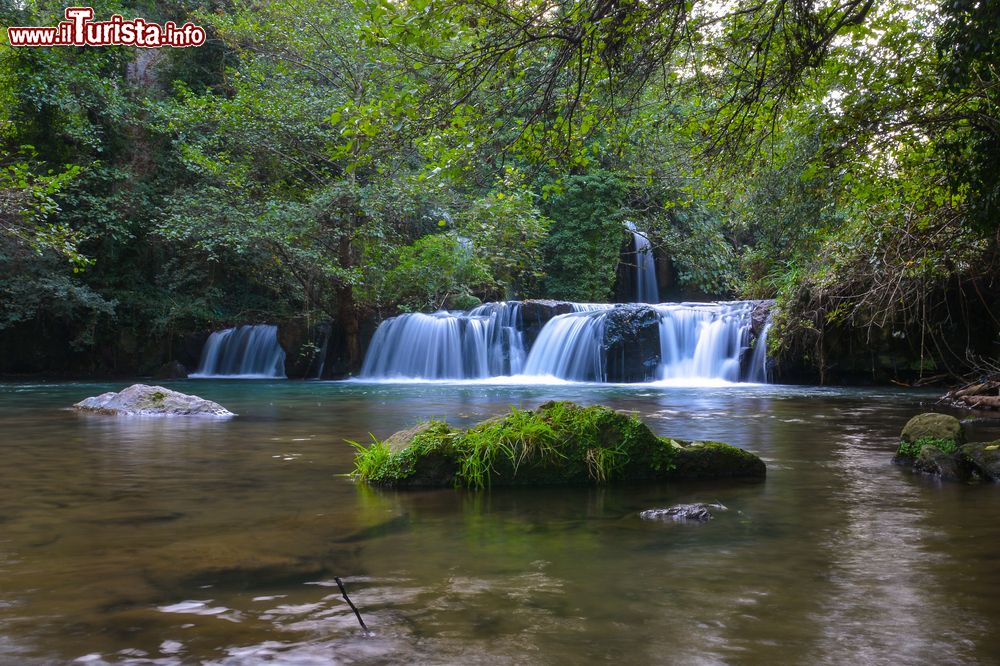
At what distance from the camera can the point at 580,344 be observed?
2259cm

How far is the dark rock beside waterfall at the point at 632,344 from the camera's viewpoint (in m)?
22.1

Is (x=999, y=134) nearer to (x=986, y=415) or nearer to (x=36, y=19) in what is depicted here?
(x=986, y=415)

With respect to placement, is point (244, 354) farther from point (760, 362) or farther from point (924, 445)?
point (924, 445)

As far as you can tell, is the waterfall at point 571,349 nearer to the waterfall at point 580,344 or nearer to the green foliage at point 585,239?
the waterfall at point 580,344

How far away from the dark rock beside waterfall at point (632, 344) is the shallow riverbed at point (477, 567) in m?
Answer: 14.2

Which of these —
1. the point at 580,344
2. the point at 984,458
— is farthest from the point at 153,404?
the point at 580,344

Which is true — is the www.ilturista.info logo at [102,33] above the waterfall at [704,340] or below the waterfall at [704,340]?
above

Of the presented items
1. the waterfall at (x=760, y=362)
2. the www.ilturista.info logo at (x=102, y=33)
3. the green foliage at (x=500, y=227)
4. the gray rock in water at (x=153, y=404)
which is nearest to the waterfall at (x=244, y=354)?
the green foliage at (x=500, y=227)

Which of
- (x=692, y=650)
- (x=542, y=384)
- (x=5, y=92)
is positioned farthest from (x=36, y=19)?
(x=692, y=650)

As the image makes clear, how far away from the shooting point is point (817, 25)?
566 centimetres

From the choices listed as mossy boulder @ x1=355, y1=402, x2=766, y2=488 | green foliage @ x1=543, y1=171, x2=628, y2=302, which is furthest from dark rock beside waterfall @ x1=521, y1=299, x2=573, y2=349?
mossy boulder @ x1=355, y1=402, x2=766, y2=488

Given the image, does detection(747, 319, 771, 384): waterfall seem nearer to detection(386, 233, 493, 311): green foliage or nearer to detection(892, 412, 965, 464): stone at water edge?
detection(386, 233, 493, 311): green foliage

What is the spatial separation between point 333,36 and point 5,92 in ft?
27.0

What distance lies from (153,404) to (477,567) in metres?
9.19
